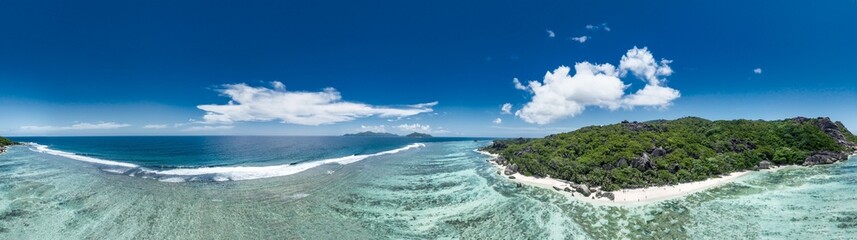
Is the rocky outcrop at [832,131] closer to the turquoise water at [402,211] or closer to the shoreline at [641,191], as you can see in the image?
the turquoise water at [402,211]

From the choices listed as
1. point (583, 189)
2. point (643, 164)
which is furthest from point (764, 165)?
point (583, 189)

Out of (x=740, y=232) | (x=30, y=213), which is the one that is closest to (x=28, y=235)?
(x=30, y=213)

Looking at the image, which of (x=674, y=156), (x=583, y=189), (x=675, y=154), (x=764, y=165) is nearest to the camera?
(x=583, y=189)

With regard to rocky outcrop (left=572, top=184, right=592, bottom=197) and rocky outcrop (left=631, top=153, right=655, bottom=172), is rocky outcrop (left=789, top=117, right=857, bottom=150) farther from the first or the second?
rocky outcrop (left=572, top=184, right=592, bottom=197)

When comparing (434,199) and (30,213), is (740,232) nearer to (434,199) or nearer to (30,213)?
(434,199)

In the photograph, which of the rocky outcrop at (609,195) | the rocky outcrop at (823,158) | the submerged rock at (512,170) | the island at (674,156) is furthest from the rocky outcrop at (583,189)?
the rocky outcrop at (823,158)

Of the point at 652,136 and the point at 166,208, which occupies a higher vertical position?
the point at 652,136

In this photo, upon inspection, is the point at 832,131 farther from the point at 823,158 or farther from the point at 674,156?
the point at 674,156
